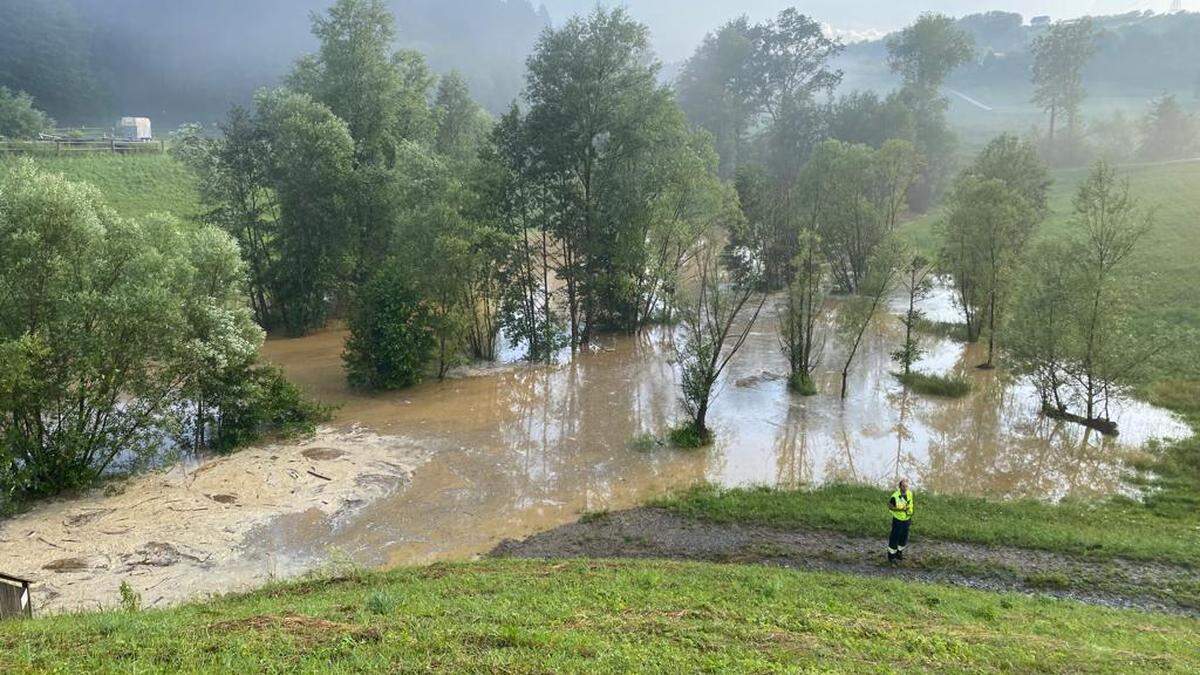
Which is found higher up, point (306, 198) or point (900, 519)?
point (306, 198)

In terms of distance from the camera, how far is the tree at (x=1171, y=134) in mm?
73500

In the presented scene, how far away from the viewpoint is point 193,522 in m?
18.8

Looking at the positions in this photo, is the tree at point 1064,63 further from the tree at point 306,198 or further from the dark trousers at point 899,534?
the dark trousers at point 899,534

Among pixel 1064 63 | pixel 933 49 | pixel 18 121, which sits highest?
pixel 933 49

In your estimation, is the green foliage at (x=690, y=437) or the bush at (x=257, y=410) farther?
the green foliage at (x=690, y=437)

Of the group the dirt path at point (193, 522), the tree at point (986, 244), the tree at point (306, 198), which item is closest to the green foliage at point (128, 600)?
the dirt path at point (193, 522)

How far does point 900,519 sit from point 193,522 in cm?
1791

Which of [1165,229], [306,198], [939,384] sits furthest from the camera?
[1165,229]

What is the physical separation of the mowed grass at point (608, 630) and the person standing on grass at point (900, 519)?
1727mm

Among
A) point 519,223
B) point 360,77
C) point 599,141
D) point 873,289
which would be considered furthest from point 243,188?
point 873,289

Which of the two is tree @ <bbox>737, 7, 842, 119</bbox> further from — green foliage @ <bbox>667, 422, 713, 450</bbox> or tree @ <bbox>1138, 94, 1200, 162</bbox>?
green foliage @ <bbox>667, 422, 713, 450</bbox>

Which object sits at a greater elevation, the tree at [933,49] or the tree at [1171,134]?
the tree at [933,49]

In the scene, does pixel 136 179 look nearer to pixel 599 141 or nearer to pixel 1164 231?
pixel 599 141

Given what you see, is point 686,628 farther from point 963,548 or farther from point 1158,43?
point 1158,43
